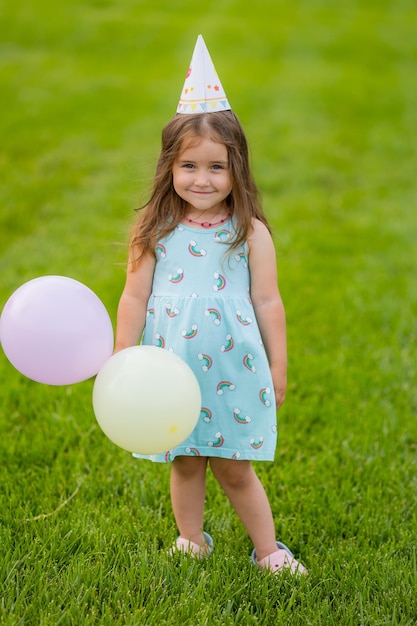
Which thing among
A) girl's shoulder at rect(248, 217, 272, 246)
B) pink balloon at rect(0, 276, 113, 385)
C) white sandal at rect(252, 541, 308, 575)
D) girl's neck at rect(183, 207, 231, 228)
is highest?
girl's neck at rect(183, 207, 231, 228)

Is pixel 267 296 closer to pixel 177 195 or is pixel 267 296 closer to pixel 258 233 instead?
pixel 258 233

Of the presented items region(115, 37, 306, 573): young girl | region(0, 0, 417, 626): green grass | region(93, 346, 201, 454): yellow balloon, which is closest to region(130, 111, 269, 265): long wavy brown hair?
region(115, 37, 306, 573): young girl

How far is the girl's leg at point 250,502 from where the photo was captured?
8.16ft

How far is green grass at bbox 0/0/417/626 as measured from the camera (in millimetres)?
2297

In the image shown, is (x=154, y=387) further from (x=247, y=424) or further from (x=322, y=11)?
(x=322, y=11)

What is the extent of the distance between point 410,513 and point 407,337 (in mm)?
1729

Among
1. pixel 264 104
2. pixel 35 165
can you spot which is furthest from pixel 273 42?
pixel 35 165

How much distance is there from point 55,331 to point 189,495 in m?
0.79

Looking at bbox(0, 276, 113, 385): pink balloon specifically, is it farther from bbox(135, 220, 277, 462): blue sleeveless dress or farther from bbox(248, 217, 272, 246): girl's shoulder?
bbox(248, 217, 272, 246): girl's shoulder

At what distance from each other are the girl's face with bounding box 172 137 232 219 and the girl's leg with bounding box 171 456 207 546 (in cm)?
84

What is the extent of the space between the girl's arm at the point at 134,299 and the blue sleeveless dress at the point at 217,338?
0.16 ft

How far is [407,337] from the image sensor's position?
4.42m

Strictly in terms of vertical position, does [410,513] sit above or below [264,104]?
below

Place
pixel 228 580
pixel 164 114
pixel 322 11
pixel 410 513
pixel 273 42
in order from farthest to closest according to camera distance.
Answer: pixel 322 11 < pixel 273 42 < pixel 164 114 < pixel 410 513 < pixel 228 580
